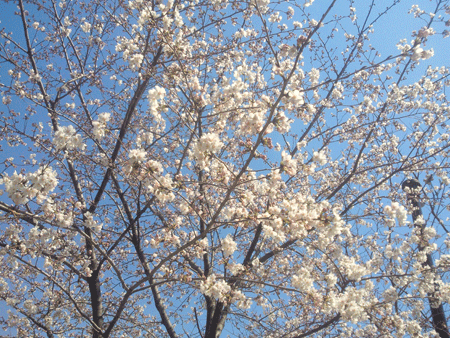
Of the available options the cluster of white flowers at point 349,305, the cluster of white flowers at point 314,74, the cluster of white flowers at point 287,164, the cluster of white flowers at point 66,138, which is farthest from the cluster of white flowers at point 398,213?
the cluster of white flowers at point 66,138

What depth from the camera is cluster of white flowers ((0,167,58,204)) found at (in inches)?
127

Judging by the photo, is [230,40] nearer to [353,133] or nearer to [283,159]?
[353,133]

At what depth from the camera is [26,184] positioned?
3289mm

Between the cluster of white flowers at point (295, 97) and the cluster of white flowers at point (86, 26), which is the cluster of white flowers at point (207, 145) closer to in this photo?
the cluster of white flowers at point (295, 97)

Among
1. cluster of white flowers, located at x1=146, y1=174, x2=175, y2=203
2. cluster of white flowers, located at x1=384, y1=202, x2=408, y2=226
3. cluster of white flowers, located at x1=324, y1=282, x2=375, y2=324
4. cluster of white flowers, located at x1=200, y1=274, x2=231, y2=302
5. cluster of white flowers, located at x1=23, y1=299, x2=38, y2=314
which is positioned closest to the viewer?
cluster of white flowers, located at x1=146, y1=174, x2=175, y2=203

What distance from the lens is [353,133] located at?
7.29 m

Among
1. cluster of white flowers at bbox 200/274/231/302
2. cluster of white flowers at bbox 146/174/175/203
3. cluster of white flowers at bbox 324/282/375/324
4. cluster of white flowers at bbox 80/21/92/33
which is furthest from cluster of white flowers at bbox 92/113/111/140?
cluster of white flowers at bbox 80/21/92/33

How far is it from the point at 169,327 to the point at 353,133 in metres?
5.77

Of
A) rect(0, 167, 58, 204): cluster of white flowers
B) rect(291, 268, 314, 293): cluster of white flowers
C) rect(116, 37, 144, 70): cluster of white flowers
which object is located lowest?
rect(291, 268, 314, 293): cluster of white flowers

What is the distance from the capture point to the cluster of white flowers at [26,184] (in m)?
3.22

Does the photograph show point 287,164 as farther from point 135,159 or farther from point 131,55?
point 131,55

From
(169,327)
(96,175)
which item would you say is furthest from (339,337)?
(96,175)

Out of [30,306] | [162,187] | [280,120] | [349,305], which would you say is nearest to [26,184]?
[162,187]

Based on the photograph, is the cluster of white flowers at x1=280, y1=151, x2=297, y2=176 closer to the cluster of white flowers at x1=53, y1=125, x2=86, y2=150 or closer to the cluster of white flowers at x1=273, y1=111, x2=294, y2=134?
the cluster of white flowers at x1=273, y1=111, x2=294, y2=134
